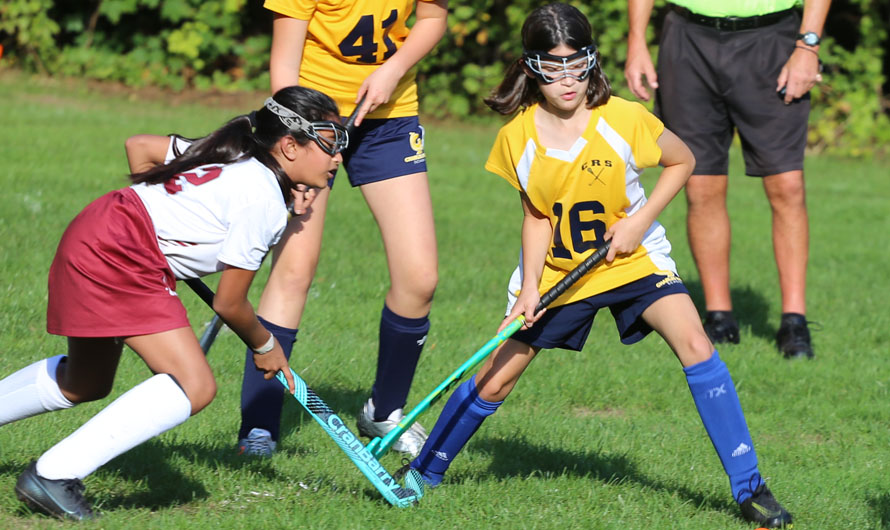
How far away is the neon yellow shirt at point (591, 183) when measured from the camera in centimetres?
380

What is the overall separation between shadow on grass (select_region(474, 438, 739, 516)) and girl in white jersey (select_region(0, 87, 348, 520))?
1.20 m

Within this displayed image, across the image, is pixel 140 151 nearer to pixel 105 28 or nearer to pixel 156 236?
pixel 156 236

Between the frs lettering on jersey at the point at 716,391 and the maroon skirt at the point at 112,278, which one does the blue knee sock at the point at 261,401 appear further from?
the frs lettering on jersey at the point at 716,391

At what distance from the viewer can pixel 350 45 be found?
4.30 meters

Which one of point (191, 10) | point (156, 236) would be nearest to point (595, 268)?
point (156, 236)

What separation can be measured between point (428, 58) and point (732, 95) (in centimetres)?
788

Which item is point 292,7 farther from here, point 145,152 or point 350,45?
point 145,152

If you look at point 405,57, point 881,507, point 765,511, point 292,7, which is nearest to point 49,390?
point 292,7

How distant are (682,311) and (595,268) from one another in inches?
12.5

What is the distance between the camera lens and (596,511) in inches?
150

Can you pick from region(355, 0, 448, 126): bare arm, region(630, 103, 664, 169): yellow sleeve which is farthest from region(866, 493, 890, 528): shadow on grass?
region(355, 0, 448, 126): bare arm

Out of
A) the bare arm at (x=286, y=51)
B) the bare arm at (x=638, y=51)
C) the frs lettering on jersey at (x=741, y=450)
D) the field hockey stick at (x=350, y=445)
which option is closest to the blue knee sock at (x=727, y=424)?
the frs lettering on jersey at (x=741, y=450)

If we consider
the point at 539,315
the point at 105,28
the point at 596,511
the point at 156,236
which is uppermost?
the point at 156,236

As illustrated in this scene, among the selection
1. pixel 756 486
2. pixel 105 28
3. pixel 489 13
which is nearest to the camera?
pixel 756 486
